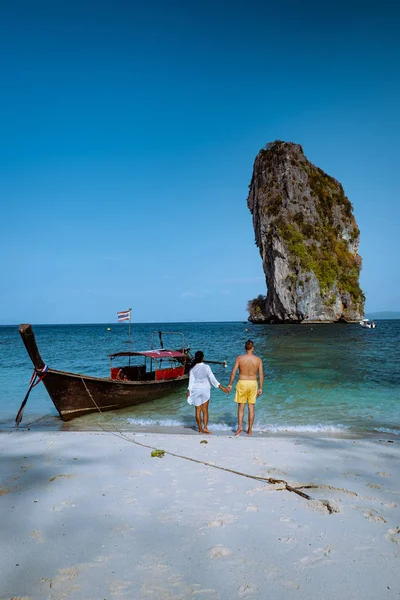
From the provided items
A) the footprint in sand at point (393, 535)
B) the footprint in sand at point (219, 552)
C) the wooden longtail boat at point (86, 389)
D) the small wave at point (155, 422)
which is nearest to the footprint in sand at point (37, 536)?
the footprint in sand at point (219, 552)

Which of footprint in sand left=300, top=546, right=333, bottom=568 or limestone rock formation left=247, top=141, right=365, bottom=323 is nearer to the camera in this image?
footprint in sand left=300, top=546, right=333, bottom=568

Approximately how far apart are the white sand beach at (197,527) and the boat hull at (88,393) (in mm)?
4240

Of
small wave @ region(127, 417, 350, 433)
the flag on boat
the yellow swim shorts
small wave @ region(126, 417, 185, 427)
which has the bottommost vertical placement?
→ small wave @ region(126, 417, 185, 427)

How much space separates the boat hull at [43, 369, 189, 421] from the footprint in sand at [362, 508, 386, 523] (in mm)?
8301

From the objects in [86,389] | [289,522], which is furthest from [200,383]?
[289,522]

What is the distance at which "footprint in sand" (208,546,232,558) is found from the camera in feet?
11.1

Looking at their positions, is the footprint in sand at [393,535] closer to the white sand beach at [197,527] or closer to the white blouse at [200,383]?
the white sand beach at [197,527]

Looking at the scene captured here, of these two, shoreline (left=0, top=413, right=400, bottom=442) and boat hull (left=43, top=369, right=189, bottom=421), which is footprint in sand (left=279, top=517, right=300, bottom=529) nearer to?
shoreline (left=0, top=413, right=400, bottom=442)

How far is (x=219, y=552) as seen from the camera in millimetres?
3420

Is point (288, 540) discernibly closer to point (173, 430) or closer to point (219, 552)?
point (219, 552)

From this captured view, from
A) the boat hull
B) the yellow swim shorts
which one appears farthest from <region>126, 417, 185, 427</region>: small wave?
the yellow swim shorts

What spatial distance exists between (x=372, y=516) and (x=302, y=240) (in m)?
82.0

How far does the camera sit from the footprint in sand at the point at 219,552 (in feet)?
11.1

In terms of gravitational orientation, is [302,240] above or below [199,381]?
above
